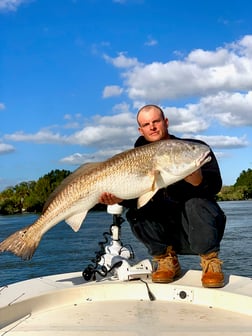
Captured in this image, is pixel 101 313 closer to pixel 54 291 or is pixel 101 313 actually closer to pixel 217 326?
pixel 54 291

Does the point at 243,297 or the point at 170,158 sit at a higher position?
the point at 170,158

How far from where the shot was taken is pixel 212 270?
432cm

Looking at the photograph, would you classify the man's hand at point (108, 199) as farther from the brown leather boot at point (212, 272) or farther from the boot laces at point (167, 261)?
the brown leather boot at point (212, 272)

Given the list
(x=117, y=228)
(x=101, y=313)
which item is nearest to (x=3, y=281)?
(x=117, y=228)

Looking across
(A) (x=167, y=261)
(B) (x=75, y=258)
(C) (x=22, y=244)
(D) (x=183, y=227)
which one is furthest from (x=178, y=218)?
(B) (x=75, y=258)

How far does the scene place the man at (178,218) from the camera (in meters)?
4.33

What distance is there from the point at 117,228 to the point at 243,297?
154cm

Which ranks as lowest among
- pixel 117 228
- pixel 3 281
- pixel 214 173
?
pixel 3 281

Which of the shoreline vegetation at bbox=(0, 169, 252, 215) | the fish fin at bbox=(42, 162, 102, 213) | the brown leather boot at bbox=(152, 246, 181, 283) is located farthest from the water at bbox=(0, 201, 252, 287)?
the shoreline vegetation at bbox=(0, 169, 252, 215)

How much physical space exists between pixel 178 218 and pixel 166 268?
464 mm

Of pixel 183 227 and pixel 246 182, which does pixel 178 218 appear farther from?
pixel 246 182

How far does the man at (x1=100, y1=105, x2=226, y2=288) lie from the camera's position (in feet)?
14.2

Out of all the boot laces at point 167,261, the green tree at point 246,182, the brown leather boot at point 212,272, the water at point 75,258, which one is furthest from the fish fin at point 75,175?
the green tree at point 246,182

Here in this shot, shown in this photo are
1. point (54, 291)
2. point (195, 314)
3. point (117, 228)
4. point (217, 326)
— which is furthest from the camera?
point (117, 228)
